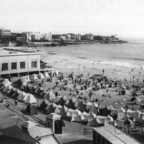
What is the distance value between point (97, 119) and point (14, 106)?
10.2m

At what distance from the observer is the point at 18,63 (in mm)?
46094

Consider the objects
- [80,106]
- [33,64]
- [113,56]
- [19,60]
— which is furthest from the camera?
[113,56]

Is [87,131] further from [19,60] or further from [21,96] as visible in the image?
[19,60]

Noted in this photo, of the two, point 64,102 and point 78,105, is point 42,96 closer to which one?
point 64,102

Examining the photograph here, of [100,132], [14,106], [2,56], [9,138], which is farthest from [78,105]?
[2,56]

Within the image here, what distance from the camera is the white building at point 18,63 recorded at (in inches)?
1747

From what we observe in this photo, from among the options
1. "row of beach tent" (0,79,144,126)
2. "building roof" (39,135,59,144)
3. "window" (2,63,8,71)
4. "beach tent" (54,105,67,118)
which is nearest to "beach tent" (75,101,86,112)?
"row of beach tent" (0,79,144,126)

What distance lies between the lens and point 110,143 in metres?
11.4

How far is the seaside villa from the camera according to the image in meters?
44.4

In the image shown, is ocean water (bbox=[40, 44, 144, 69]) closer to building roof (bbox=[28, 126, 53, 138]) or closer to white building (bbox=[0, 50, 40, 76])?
white building (bbox=[0, 50, 40, 76])

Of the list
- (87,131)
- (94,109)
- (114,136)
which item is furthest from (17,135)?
(94,109)

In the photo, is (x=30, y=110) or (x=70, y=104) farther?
(x=70, y=104)

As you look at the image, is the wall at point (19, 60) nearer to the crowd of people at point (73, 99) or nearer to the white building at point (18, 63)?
the white building at point (18, 63)

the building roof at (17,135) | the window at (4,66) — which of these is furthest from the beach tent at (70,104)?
the window at (4,66)
